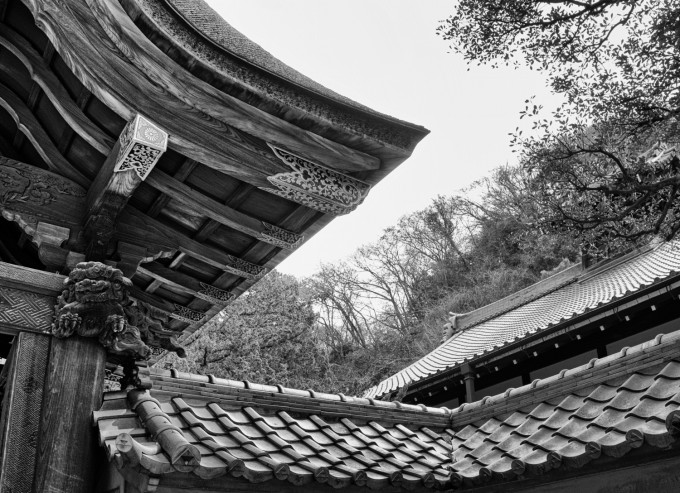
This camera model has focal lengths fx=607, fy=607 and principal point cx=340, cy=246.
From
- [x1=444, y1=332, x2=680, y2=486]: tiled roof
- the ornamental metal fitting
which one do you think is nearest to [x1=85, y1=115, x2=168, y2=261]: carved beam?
the ornamental metal fitting

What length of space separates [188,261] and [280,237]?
915mm

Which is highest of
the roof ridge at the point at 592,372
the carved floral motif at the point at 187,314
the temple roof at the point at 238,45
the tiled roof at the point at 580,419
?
the temple roof at the point at 238,45

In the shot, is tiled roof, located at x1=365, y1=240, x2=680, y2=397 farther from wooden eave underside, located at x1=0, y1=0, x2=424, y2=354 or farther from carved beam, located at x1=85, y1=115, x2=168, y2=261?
carved beam, located at x1=85, y1=115, x2=168, y2=261

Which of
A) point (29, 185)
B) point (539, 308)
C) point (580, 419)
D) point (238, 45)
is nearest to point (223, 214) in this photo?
point (238, 45)

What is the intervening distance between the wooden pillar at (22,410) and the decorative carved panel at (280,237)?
4.70 feet

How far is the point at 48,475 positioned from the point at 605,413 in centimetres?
313

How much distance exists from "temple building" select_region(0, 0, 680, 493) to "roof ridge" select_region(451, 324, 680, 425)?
0.01 meters

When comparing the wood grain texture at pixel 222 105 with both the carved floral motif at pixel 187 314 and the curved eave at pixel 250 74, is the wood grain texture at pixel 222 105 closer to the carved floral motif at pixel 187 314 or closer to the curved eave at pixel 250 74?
the curved eave at pixel 250 74

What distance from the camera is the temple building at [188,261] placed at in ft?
10.4

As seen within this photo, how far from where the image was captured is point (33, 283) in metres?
3.42

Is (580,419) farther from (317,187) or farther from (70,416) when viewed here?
(70,416)

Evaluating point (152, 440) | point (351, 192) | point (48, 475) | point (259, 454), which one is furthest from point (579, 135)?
point (48, 475)

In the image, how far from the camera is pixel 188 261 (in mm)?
4559

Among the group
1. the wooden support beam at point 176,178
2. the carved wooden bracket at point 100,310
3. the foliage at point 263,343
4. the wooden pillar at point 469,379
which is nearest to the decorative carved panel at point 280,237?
the wooden support beam at point 176,178
